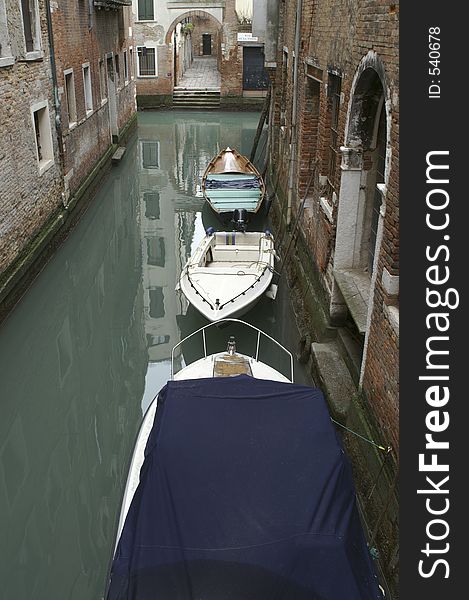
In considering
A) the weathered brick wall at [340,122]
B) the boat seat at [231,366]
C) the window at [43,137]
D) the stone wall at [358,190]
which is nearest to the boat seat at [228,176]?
the weathered brick wall at [340,122]

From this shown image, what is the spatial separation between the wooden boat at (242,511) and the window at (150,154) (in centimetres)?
1317

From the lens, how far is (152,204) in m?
12.9

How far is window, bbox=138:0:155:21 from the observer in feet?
79.1

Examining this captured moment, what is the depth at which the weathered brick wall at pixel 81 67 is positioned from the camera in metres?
10.4

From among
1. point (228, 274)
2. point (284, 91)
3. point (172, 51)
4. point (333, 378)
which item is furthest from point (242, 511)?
point (172, 51)

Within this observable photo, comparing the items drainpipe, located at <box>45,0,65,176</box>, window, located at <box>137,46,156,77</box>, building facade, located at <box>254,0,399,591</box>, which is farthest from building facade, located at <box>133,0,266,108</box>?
drainpipe, located at <box>45,0,65,176</box>

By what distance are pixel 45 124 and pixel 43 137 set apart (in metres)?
0.20

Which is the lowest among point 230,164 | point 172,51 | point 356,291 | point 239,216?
point 239,216

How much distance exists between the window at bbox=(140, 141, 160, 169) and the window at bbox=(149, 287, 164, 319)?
8013 mm

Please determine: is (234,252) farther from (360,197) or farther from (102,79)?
(102,79)

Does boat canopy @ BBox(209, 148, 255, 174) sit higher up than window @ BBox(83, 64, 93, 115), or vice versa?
window @ BBox(83, 64, 93, 115)

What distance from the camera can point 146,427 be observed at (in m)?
4.59

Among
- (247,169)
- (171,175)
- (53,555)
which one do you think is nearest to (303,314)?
(53,555)

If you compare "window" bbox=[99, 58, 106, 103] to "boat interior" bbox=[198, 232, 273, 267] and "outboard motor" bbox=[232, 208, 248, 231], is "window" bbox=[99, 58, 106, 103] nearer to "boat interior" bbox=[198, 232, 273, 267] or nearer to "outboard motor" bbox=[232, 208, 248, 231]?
"outboard motor" bbox=[232, 208, 248, 231]
